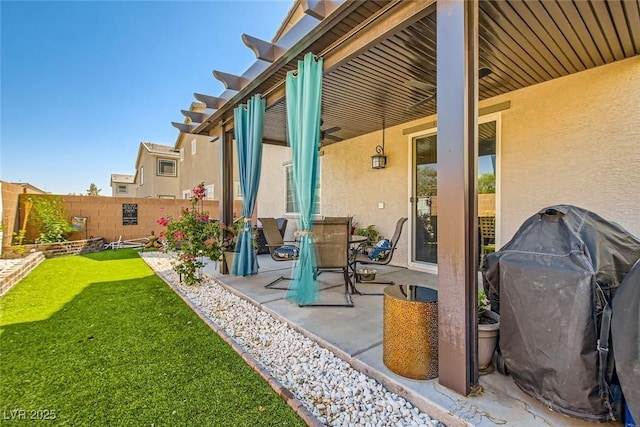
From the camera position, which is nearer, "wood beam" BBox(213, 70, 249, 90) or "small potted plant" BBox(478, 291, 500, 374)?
"small potted plant" BBox(478, 291, 500, 374)

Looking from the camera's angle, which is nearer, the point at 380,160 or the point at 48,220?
the point at 380,160

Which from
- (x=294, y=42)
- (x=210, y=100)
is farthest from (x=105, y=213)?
(x=294, y=42)

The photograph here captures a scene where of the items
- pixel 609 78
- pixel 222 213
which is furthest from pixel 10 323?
pixel 609 78

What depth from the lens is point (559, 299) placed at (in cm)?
159

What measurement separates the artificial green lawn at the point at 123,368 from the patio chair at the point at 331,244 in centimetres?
139

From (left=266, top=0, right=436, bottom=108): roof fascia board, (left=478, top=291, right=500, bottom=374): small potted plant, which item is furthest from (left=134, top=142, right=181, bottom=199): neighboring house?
(left=478, top=291, right=500, bottom=374): small potted plant

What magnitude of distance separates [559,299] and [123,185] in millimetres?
33315

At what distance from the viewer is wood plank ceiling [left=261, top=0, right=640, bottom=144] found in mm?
2396

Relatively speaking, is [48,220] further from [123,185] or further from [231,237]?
[123,185]

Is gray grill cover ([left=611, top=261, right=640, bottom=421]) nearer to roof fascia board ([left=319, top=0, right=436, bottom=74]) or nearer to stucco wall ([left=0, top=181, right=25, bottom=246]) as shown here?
roof fascia board ([left=319, top=0, right=436, bottom=74])

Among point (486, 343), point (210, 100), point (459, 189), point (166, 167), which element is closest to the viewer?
point (459, 189)

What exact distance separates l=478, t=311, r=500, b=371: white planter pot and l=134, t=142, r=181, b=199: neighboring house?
19.8 meters

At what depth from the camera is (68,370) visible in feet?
7.51

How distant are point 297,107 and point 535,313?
284 centimetres
